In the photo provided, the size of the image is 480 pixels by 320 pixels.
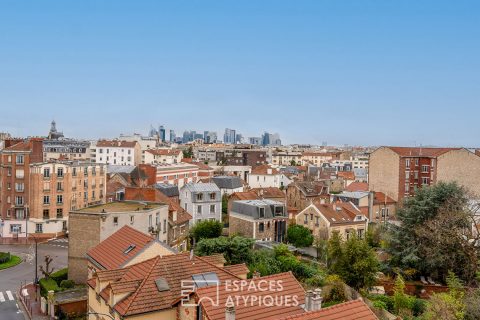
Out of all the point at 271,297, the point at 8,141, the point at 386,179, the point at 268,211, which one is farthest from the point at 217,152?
the point at 271,297

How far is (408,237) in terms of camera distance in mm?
41531

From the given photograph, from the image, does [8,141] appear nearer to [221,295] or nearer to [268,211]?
[268,211]

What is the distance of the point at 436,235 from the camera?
38594mm

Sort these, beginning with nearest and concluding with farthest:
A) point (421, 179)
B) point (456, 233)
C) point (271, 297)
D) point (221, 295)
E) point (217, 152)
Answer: point (221, 295) → point (271, 297) → point (456, 233) → point (421, 179) → point (217, 152)

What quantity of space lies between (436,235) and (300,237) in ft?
53.8

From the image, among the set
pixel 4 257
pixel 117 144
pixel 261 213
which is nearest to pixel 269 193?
pixel 261 213

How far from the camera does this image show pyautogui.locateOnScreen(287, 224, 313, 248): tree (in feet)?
170

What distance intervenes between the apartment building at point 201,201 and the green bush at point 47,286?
75.6 feet

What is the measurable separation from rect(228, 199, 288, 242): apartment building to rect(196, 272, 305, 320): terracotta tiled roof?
29547 millimetres

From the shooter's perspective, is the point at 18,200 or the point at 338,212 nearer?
the point at 338,212

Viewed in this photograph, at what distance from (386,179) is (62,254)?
51.6 metres

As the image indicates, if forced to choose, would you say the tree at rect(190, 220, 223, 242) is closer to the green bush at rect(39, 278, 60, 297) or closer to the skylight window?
the green bush at rect(39, 278, 60, 297)

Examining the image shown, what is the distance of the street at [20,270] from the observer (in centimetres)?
3364

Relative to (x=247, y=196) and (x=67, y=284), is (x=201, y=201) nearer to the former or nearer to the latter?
(x=247, y=196)
